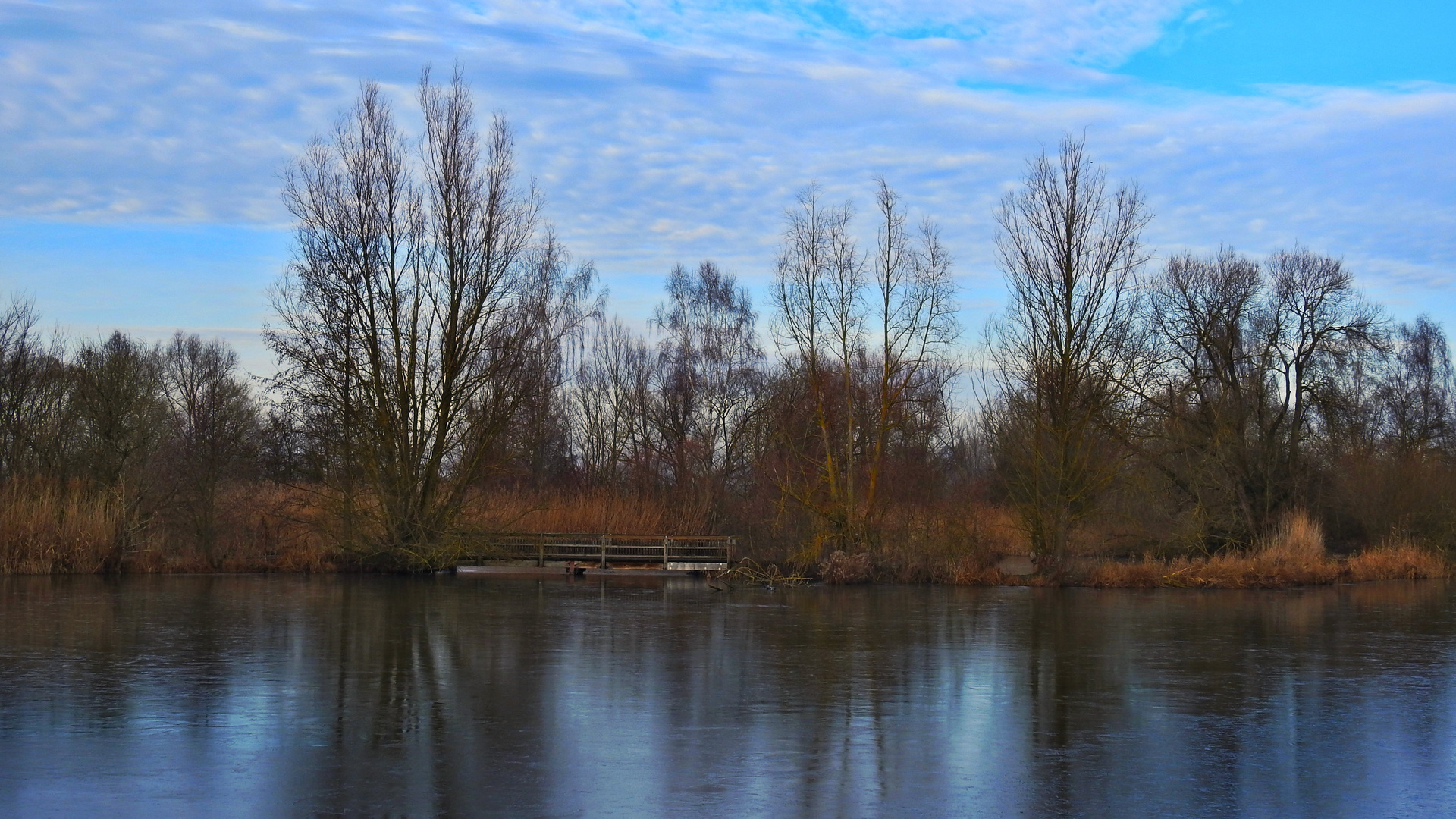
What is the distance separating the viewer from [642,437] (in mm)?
55281

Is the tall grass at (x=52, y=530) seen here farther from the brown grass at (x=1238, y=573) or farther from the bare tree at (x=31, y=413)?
the brown grass at (x=1238, y=573)

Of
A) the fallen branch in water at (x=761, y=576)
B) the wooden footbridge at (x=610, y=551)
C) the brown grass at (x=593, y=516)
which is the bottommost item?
the fallen branch in water at (x=761, y=576)

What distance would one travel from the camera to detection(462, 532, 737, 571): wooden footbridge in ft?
112

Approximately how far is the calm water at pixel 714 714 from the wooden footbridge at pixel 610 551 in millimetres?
13656

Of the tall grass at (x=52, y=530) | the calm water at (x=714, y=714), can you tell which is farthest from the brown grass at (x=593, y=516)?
the calm water at (x=714, y=714)

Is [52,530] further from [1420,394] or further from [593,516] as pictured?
[1420,394]

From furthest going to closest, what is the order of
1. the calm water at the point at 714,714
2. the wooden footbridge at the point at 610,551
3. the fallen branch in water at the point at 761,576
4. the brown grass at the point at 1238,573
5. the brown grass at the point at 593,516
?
1. the brown grass at the point at 593,516
2. the wooden footbridge at the point at 610,551
3. the fallen branch in water at the point at 761,576
4. the brown grass at the point at 1238,573
5. the calm water at the point at 714,714

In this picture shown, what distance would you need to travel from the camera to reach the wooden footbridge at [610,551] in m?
34.2

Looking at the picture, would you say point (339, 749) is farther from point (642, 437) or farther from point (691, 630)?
point (642, 437)

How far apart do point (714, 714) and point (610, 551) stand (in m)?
24.6

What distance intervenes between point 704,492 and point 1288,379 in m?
21.6

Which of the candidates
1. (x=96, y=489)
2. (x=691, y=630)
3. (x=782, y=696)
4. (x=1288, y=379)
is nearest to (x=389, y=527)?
(x=96, y=489)

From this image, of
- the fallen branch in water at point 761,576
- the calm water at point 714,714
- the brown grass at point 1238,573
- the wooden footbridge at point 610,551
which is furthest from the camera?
the wooden footbridge at point 610,551

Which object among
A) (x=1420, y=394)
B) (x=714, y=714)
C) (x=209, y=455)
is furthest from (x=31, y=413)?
(x=1420, y=394)
